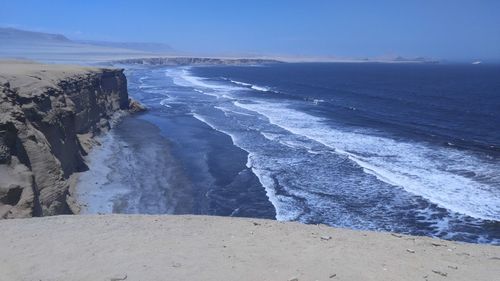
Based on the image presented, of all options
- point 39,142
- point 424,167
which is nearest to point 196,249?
point 39,142

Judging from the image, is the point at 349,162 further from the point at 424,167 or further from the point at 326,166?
the point at 424,167

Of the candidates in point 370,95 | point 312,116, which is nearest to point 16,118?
point 312,116

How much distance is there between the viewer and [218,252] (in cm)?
1010

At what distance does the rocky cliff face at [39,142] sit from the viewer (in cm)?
1437

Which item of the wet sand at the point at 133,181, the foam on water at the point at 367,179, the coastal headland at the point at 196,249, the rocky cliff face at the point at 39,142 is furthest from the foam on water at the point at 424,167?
the rocky cliff face at the point at 39,142

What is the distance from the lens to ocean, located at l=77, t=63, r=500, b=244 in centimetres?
1917

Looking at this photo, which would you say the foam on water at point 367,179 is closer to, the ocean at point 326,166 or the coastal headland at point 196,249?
the ocean at point 326,166

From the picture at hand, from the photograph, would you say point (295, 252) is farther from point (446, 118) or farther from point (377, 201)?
point (446, 118)

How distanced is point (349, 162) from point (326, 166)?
4.74 ft

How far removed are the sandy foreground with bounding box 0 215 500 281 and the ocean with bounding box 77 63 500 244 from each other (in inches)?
258

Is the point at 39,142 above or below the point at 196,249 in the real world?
above

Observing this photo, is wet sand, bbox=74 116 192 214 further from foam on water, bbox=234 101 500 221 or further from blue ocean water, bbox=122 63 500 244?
foam on water, bbox=234 101 500 221

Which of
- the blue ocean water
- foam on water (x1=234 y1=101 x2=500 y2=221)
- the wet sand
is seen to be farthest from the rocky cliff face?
foam on water (x1=234 y1=101 x2=500 y2=221)

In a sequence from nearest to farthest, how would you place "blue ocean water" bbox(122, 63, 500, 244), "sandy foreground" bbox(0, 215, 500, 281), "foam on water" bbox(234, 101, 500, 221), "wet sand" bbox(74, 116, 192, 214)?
"sandy foreground" bbox(0, 215, 500, 281), "blue ocean water" bbox(122, 63, 500, 244), "foam on water" bbox(234, 101, 500, 221), "wet sand" bbox(74, 116, 192, 214)
